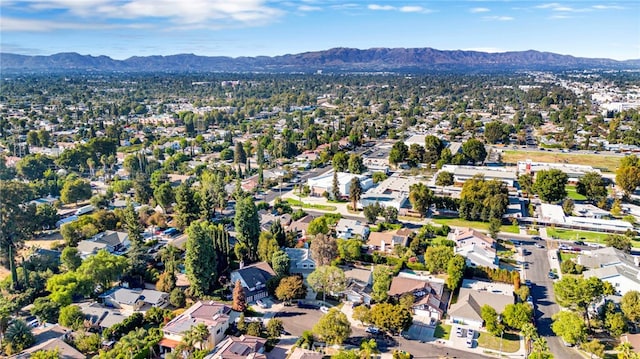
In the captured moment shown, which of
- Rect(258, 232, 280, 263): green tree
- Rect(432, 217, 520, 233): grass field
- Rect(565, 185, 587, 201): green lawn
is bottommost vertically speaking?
Rect(432, 217, 520, 233): grass field

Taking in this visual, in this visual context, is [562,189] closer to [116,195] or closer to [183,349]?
[183,349]

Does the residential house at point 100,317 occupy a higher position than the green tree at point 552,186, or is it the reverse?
the green tree at point 552,186

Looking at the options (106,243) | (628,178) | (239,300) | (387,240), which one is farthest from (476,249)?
(106,243)

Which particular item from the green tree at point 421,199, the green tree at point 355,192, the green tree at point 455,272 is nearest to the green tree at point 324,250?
the green tree at point 455,272

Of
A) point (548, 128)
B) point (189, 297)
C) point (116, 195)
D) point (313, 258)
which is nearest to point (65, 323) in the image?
point (189, 297)

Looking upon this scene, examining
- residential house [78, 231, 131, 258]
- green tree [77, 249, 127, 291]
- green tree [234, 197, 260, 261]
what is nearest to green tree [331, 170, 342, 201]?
green tree [234, 197, 260, 261]

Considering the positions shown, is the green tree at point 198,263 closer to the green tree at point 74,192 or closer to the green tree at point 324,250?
the green tree at point 324,250

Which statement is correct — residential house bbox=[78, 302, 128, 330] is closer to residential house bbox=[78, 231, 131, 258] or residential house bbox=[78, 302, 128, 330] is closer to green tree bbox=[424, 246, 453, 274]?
residential house bbox=[78, 231, 131, 258]
